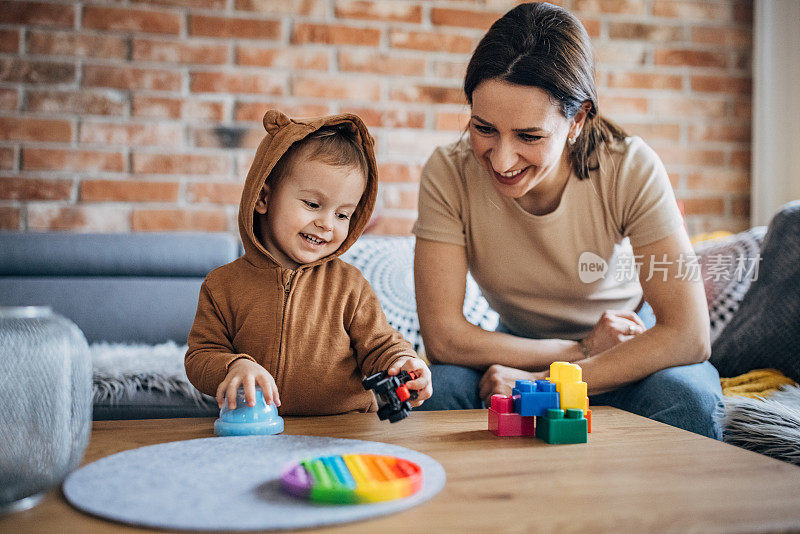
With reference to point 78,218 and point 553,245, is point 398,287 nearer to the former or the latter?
point 553,245

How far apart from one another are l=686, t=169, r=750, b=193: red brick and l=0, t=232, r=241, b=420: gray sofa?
1.55 metres

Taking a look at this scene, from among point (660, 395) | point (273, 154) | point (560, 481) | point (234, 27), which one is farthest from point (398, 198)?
point (560, 481)

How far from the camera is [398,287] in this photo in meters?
1.78

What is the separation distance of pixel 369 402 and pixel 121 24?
1534 millimetres

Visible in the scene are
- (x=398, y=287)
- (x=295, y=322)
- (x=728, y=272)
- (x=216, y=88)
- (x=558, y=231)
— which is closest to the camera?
(x=295, y=322)

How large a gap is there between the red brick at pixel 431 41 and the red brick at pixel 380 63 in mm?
41

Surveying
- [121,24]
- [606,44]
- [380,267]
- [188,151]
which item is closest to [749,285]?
[380,267]

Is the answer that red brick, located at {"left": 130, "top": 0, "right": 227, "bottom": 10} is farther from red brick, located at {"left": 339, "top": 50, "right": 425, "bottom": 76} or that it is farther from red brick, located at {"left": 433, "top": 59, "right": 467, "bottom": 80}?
→ red brick, located at {"left": 433, "top": 59, "right": 467, "bottom": 80}

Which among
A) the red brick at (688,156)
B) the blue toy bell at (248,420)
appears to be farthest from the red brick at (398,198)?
the blue toy bell at (248,420)

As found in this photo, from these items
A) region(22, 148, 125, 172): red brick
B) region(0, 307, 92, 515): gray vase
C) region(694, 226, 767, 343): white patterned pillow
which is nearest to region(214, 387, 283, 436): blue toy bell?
region(0, 307, 92, 515): gray vase

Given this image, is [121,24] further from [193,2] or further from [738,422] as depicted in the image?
[738,422]

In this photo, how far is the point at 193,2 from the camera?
2.07m

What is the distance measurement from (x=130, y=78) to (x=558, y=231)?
1.41 metres

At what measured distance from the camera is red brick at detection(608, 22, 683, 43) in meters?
2.31
